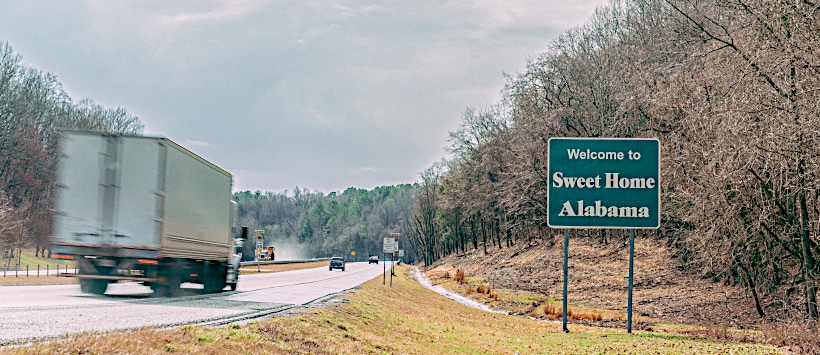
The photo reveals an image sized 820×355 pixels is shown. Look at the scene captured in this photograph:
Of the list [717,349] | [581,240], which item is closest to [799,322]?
[717,349]

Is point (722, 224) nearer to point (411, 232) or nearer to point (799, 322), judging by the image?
point (799, 322)

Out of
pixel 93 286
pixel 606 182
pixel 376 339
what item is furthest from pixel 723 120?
pixel 93 286

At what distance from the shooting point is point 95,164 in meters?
17.5

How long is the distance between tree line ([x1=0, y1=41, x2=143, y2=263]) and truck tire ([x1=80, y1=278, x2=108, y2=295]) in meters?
39.9

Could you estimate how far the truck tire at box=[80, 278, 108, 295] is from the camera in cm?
1892

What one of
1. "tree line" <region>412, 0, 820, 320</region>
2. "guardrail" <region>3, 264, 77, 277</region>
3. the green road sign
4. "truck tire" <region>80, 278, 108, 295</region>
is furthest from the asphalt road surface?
"guardrail" <region>3, 264, 77, 277</region>

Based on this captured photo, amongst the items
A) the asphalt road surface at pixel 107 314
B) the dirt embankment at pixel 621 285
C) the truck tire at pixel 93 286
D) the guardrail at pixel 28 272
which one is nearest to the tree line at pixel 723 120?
the dirt embankment at pixel 621 285

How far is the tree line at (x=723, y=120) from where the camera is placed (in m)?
→ 15.7

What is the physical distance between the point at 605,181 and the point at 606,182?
0.04 m

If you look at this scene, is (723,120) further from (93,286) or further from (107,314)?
(93,286)

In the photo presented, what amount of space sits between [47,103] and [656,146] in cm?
5913

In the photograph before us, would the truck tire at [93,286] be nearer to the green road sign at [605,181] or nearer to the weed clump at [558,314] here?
the green road sign at [605,181]

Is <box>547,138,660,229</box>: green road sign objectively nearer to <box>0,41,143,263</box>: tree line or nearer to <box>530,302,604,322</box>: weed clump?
<box>530,302,604,322</box>: weed clump

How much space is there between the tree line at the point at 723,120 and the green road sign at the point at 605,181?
5.23ft
